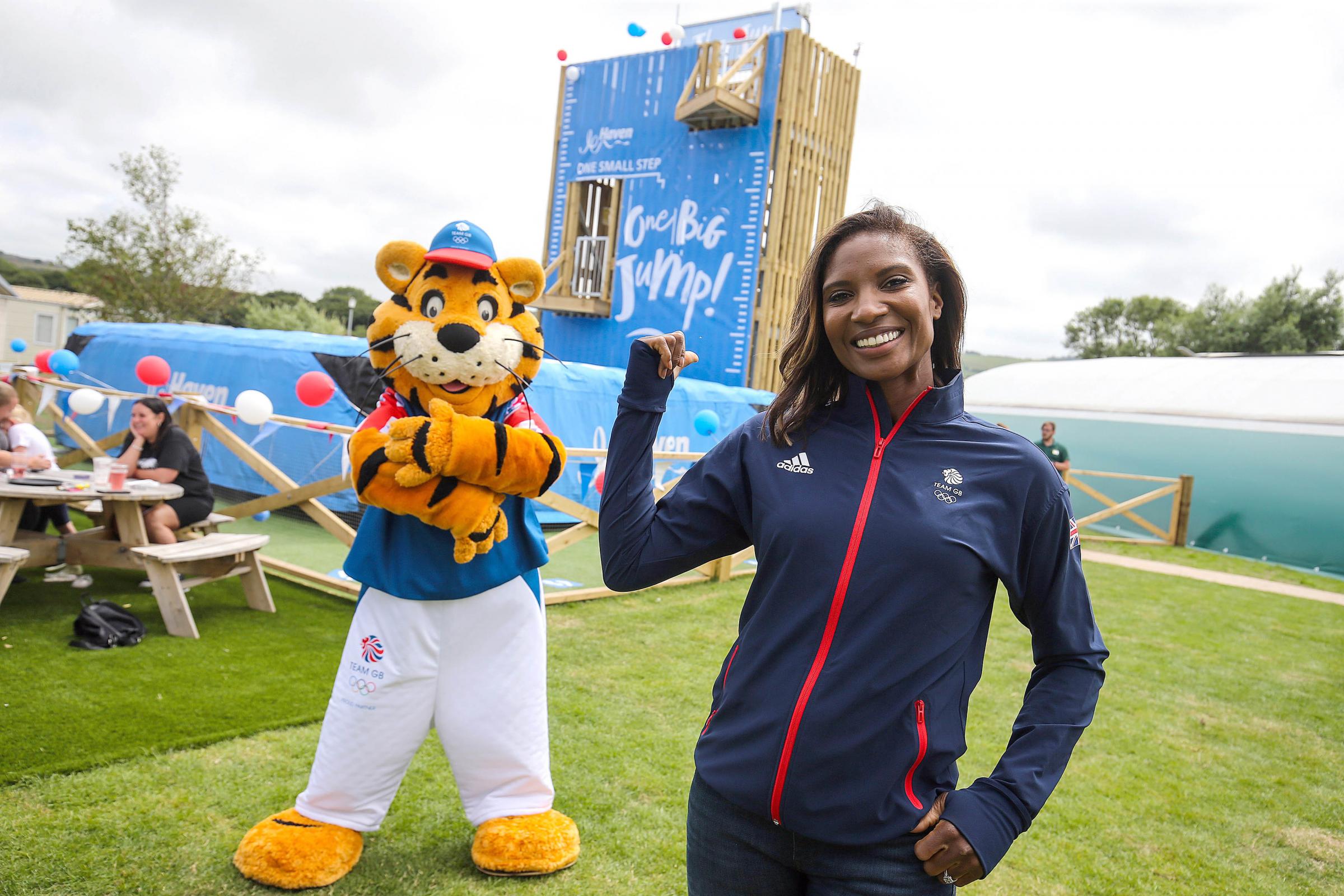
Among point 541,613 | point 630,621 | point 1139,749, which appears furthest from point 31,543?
point 1139,749

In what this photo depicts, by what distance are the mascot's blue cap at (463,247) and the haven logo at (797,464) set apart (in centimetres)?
200

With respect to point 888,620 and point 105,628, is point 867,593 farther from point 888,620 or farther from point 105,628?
point 105,628

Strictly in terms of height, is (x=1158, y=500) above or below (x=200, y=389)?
below

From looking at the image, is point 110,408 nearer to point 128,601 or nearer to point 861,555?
point 128,601

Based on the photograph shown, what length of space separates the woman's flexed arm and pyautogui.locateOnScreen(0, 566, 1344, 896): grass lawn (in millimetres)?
1758

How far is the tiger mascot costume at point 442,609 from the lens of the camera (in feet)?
9.41

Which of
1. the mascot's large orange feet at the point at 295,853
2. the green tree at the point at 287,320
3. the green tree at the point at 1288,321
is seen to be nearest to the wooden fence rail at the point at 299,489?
the mascot's large orange feet at the point at 295,853

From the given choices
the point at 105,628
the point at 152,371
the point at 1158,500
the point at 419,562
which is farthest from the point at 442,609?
the point at 1158,500

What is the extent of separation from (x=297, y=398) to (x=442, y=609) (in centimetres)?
659

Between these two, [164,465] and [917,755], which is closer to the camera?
[917,755]

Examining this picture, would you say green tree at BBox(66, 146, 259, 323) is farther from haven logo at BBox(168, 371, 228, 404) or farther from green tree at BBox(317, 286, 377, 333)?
green tree at BBox(317, 286, 377, 333)

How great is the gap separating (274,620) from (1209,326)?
139 feet

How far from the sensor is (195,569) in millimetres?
5477

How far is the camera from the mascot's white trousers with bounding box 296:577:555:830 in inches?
114
